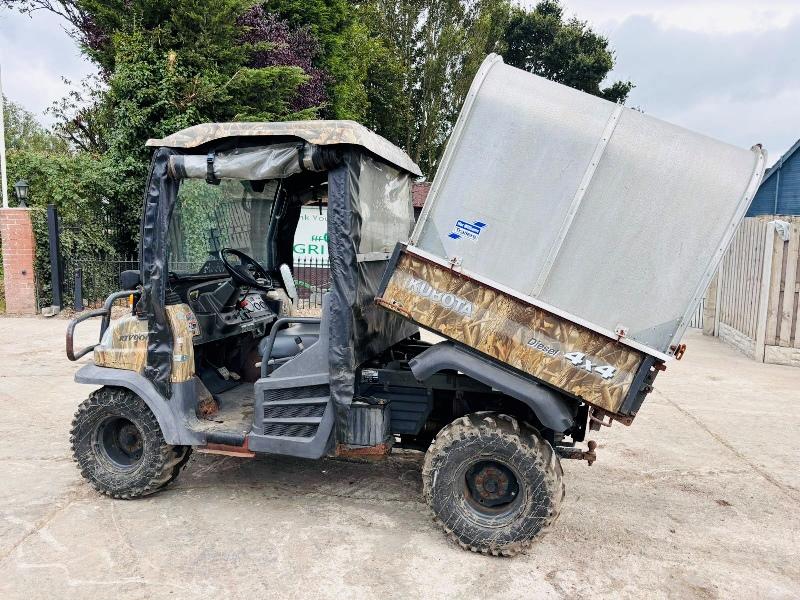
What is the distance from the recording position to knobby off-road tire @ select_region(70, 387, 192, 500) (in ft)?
13.6

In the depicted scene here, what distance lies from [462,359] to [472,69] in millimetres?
26779

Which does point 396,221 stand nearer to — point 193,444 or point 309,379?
point 309,379

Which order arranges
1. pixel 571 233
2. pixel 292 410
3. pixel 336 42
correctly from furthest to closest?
1. pixel 336 42
2. pixel 292 410
3. pixel 571 233

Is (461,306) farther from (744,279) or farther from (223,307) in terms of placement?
(744,279)

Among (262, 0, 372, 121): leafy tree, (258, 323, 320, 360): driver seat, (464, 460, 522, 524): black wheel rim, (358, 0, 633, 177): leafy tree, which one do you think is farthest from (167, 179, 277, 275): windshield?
(358, 0, 633, 177): leafy tree

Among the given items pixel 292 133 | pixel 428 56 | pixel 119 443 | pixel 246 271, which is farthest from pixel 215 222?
pixel 428 56

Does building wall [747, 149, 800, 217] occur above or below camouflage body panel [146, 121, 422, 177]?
above

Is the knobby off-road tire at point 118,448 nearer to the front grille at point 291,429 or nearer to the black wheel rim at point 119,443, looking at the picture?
the black wheel rim at point 119,443

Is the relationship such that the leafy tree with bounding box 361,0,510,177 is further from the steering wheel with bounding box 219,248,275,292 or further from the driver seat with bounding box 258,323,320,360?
the driver seat with bounding box 258,323,320,360

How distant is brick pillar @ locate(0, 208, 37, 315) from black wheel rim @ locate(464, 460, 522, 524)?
11.5 metres

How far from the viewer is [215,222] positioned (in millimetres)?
4605

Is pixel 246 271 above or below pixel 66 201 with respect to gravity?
above

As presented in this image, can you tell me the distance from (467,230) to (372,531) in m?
2.01

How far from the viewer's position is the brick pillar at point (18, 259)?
1187 cm
